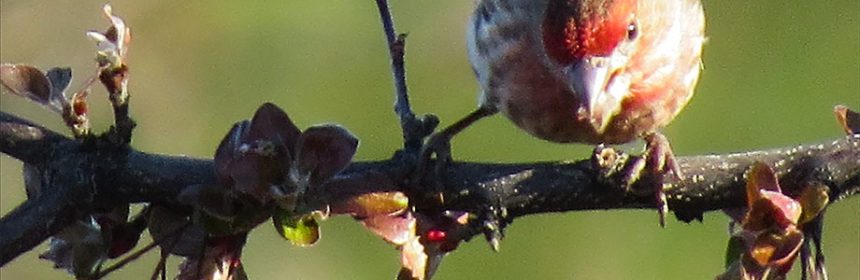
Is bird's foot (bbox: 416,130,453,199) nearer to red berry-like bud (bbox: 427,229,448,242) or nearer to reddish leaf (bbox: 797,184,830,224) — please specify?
red berry-like bud (bbox: 427,229,448,242)

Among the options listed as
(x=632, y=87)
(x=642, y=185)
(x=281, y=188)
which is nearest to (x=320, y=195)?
(x=281, y=188)

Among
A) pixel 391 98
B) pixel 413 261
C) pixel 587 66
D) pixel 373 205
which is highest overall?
pixel 587 66

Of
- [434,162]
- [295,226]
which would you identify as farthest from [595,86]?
[295,226]

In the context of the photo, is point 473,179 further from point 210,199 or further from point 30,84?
point 30,84

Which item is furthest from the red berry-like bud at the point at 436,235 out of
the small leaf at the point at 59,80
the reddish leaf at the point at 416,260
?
the small leaf at the point at 59,80

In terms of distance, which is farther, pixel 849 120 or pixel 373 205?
pixel 849 120

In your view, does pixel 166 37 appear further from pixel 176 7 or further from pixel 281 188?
pixel 281 188

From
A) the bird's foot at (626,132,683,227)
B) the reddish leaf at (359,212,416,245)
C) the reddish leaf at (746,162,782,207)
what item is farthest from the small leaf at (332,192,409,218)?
the reddish leaf at (746,162,782,207)

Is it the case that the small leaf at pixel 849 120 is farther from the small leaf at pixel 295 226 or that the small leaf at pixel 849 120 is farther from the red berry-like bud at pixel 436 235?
the small leaf at pixel 295 226
